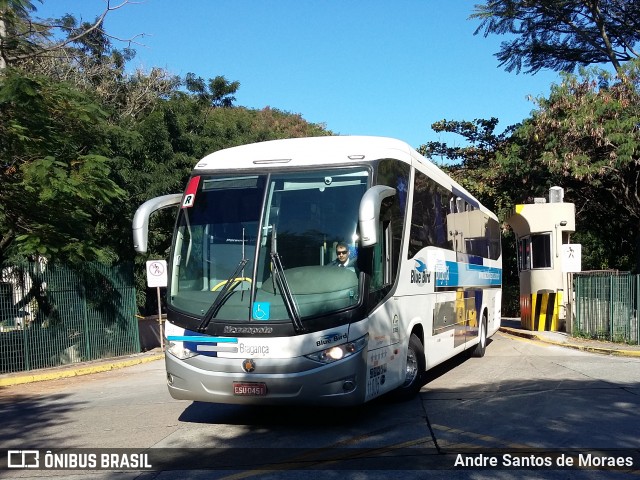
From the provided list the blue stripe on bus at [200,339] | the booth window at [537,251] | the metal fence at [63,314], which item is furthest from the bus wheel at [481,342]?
the metal fence at [63,314]

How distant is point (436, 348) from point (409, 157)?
3.22 m

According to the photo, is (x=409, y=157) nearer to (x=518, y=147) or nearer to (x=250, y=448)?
(x=250, y=448)

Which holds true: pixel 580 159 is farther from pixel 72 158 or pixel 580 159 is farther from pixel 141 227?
pixel 141 227

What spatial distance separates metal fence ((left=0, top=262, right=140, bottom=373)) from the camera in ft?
46.7

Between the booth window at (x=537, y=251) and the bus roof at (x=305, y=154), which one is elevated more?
the bus roof at (x=305, y=154)

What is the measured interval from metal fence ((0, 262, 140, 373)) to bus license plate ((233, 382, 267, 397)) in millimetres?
9096

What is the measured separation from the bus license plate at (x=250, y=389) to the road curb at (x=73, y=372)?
8170mm

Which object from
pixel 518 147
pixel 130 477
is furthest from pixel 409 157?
pixel 518 147

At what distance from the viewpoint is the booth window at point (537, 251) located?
63.9 feet

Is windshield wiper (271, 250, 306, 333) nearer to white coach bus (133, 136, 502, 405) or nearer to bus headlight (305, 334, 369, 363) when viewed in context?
white coach bus (133, 136, 502, 405)

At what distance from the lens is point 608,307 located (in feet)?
53.6

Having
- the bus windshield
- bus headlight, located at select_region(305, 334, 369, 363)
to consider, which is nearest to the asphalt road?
bus headlight, located at select_region(305, 334, 369, 363)

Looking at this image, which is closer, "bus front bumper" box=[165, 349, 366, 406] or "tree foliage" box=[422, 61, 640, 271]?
"bus front bumper" box=[165, 349, 366, 406]

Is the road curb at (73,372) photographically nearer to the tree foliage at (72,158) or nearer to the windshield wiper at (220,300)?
the tree foliage at (72,158)
